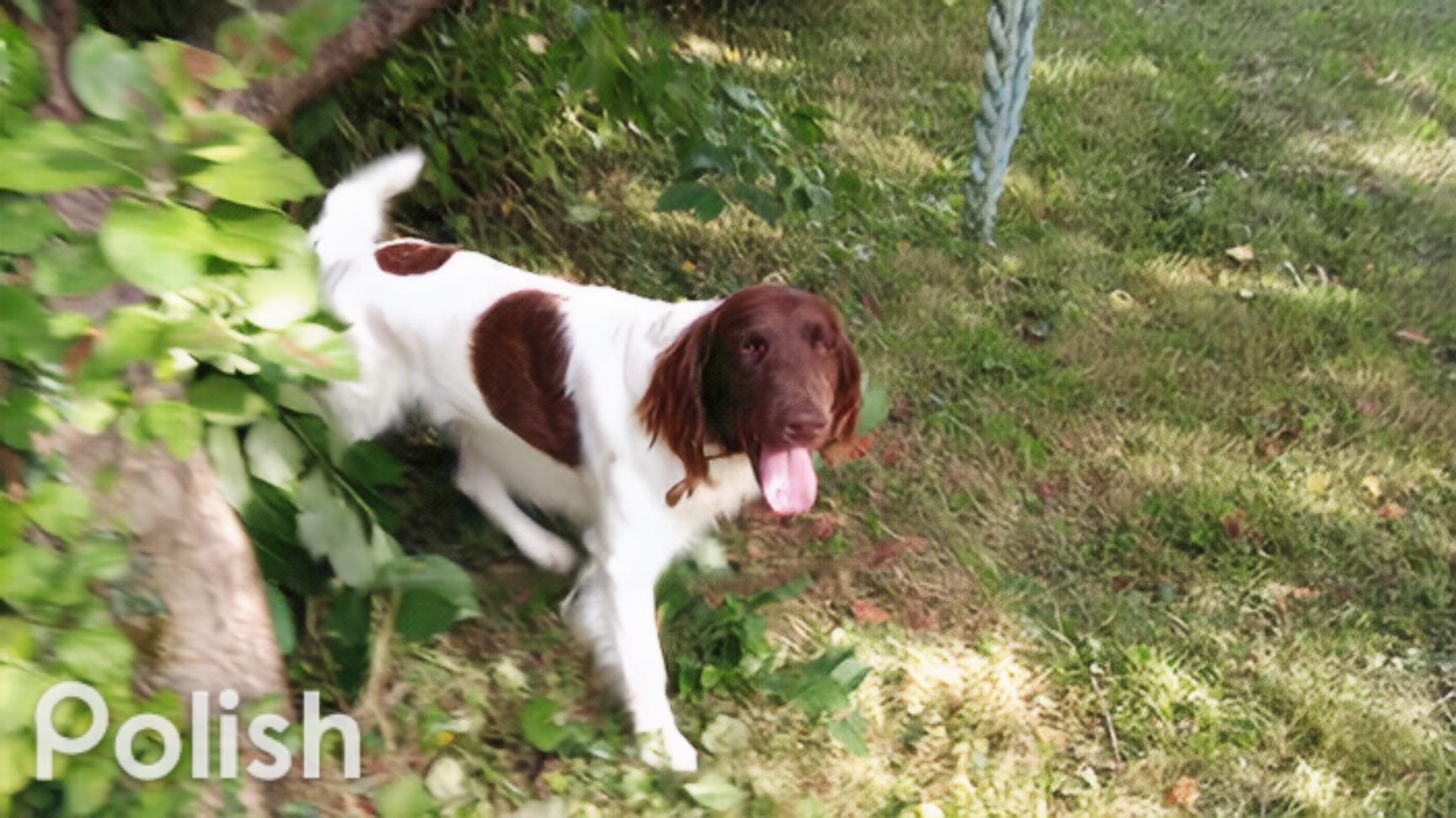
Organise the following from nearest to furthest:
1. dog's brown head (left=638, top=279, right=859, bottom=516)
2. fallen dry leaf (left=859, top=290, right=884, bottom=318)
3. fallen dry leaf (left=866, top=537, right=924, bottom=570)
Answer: dog's brown head (left=638, top=279, right=859, bottom=516) < fallen dry leaf (left=866, top=537, right=924, bottom=570) < fallen dry leaf (left=859, top=290, right=884, bottom=318)

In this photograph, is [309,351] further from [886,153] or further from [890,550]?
[886,153]

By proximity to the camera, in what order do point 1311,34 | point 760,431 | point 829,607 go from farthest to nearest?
point 1311,34 → point 829,607 → point 760,431

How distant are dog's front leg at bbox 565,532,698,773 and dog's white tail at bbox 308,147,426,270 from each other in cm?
90

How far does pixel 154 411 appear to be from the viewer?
1.27m

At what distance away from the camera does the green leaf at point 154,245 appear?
915 mm

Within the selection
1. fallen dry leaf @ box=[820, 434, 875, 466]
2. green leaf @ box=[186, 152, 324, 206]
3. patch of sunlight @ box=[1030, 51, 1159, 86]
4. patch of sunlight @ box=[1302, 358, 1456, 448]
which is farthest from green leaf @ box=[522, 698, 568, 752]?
patch of sunlight @ box=[1030, 51, 1159, 86]

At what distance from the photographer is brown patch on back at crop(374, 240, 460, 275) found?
2529mm

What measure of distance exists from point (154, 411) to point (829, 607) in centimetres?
181

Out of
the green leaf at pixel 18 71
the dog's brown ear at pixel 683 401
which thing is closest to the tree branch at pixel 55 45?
the green leaf at pixel 18 71

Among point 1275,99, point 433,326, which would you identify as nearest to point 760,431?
point 433,326

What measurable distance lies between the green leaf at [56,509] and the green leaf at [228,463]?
0.51m

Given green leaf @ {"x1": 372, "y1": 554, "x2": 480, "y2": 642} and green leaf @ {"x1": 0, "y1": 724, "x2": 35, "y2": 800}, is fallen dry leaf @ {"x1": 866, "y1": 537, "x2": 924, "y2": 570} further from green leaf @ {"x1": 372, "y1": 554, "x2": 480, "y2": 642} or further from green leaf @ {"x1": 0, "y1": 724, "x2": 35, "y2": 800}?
green leaf @ {"x1": 0, "y1": 724, "x2": 35, "y2": 800}

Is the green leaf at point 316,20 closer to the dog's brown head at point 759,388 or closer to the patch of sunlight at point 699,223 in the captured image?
the dog's brown head at point 759,388

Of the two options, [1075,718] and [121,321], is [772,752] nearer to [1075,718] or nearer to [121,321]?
[1075,718]
